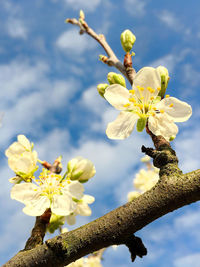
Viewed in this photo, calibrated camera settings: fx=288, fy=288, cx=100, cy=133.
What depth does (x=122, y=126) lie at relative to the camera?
158cm

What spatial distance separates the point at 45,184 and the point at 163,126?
81 centimetres

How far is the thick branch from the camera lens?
106 cm

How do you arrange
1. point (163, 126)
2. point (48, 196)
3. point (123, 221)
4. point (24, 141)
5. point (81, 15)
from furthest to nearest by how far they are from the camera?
point (81, 15), point (24, 141), point (48, 196), point (163, 126), point (123, 221)

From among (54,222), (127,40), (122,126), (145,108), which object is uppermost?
(127,40)

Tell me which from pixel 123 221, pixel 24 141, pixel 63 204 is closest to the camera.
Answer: pixel 123 221

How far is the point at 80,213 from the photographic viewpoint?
6.53 feet

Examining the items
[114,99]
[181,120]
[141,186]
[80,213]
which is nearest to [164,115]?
[181,120]

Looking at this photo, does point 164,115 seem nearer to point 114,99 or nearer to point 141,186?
point 114,99

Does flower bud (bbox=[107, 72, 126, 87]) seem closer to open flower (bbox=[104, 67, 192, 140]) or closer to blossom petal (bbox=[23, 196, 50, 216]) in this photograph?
open flower (bbox=[104, 67, 192, 140])

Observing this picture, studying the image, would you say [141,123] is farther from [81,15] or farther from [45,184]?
[81,15]

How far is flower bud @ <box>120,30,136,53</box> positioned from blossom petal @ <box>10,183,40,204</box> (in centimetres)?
112

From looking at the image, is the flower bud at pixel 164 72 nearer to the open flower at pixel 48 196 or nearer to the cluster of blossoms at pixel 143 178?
the open flower at pixel 48 196

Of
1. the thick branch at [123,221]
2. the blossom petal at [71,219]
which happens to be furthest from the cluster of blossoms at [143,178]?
the thick branch at [123,221]

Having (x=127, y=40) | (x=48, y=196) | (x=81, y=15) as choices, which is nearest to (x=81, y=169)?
(x=48, y=196)
